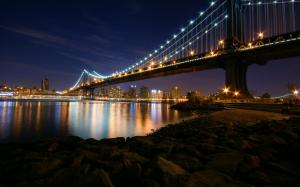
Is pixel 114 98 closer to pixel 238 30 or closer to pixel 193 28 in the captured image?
pixel 193 28

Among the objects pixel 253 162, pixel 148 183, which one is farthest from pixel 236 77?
pixel 148 183

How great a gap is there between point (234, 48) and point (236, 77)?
14.6 feet

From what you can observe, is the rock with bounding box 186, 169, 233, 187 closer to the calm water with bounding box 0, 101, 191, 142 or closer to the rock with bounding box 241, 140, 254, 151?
the rock with bounding box 241, 140, 254, 151

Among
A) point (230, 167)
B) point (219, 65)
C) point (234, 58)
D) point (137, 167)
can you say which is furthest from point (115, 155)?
point (219, 65)

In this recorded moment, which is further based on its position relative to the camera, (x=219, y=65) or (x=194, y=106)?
(x=219, y=65)

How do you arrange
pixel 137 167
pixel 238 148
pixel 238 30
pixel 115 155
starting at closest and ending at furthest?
pixel 137 167, pixel 115 155, pixel 238 148, pixel 238 30

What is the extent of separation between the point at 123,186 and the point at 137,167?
33 centimetres

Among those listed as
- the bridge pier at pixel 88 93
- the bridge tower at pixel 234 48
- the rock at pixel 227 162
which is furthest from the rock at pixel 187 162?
the bridge pier at pixel 88 93

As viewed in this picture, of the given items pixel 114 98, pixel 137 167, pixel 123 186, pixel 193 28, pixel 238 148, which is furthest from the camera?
pixel 114 98

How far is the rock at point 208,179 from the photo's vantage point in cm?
291

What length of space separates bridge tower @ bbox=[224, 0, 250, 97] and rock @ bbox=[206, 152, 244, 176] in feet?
107

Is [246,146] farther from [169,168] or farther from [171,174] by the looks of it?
[171,174]

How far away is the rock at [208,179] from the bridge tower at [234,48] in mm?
33516

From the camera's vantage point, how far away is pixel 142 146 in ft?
17.3
